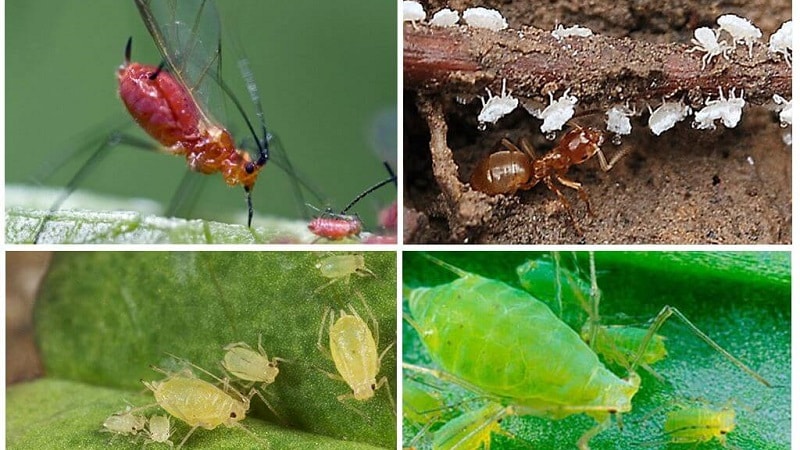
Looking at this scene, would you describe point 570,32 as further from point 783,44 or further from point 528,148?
point 783,44

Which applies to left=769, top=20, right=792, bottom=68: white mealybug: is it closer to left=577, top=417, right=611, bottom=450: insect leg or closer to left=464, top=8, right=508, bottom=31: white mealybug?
left=464, top=8, right=508, bottom=31: white mealybug

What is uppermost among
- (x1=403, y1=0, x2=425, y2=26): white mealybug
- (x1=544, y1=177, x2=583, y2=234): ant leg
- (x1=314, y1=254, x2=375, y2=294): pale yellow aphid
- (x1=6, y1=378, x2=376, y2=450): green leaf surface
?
(x1=403, y1=0, x2=425, y2=26): white mealybug

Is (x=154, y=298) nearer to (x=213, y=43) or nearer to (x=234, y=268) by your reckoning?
(x=234, y=268)

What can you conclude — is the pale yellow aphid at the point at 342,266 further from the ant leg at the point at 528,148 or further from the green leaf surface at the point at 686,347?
the ant leg at the point at 528,148

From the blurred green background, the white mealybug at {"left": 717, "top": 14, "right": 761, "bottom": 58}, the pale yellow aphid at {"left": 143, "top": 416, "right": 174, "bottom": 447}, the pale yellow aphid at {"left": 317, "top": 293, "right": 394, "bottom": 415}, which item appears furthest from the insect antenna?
the white mealybug at {"left": 717, "top": 14, "right": 761, "bottom": 58}

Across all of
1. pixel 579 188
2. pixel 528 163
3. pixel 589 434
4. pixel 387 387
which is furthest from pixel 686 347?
pixel 387 387

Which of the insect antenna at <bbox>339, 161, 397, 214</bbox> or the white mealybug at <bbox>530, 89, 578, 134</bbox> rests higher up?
the white mealybug at <bbox>530, 89, 578, 134</bbox>

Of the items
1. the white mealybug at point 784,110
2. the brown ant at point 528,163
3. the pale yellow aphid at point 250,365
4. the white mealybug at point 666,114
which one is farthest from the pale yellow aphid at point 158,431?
the white mealybug at point 784,110
